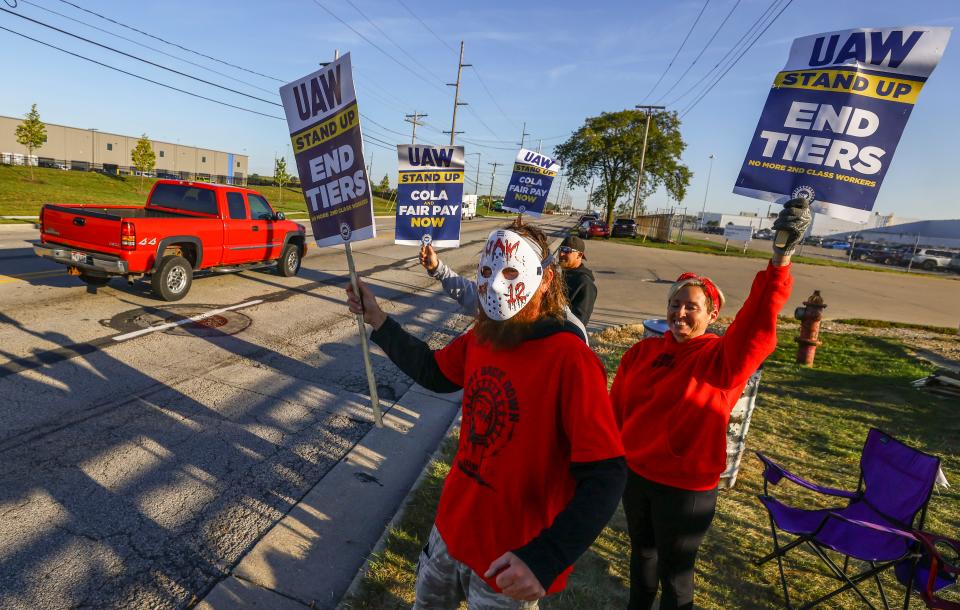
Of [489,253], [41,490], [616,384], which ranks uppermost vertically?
[489,253]

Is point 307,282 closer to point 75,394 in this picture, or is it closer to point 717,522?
point 75,394

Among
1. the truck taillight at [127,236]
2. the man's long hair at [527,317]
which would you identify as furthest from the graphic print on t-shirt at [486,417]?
the truck taillight at [127,236]

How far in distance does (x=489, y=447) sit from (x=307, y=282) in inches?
439

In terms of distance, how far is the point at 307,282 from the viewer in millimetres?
12141

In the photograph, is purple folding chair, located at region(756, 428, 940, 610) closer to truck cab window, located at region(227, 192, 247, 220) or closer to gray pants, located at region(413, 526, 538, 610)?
gray pants, located at region(413, 526, 538, 610)

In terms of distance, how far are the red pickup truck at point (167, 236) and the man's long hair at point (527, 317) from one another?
8309 mm

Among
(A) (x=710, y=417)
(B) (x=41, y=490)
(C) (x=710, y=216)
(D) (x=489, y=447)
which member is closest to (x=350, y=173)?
(D) (x=489, y=447)

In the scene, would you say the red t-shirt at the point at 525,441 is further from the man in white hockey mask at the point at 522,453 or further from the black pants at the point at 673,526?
the black pants at the point at 673,526

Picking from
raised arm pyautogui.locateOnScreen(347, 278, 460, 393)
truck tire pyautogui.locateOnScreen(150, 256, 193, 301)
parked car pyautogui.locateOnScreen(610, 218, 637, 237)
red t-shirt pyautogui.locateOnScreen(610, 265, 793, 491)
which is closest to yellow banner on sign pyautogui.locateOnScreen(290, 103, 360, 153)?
raised arm pyautogui.locateOnScreen(347, 278, 460, 393)

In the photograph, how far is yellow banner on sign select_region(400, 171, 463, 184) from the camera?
275 inches

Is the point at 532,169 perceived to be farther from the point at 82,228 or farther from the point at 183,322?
the point at 82,228

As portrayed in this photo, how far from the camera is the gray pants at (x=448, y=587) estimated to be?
172cm

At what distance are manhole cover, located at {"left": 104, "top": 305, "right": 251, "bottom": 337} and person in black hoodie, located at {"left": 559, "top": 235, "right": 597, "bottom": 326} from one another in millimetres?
5258

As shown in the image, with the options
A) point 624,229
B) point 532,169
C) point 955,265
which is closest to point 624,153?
point 624,229
